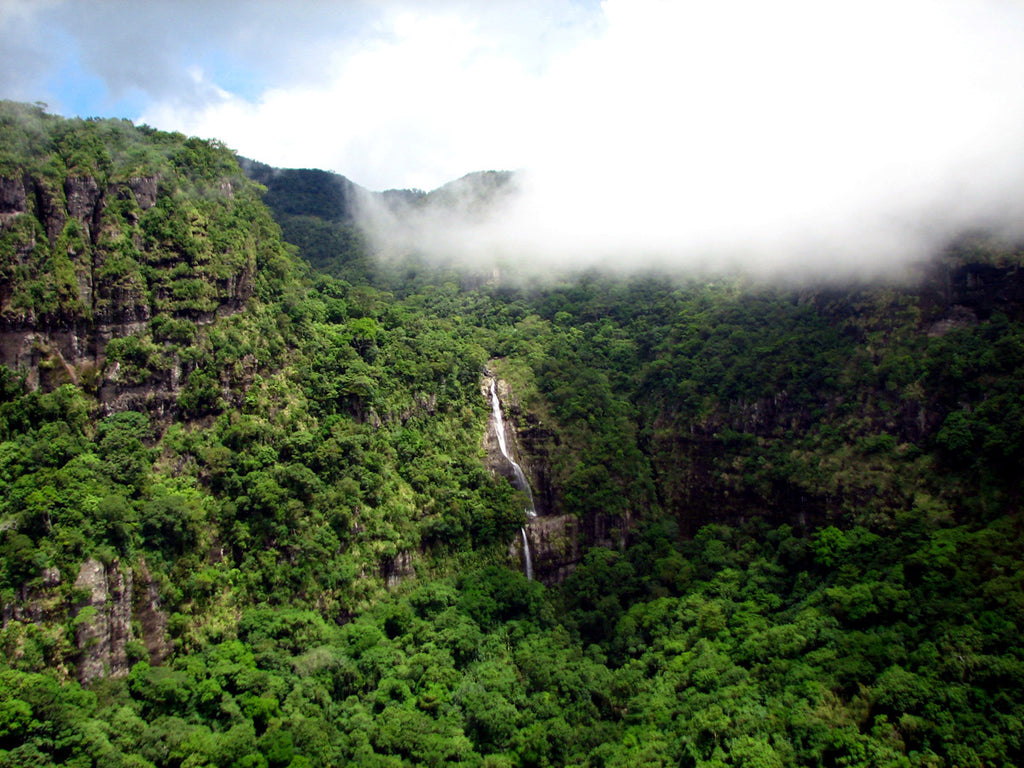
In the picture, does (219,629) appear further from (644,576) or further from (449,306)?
(449,306)

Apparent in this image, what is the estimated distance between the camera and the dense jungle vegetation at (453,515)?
3378 centimetres

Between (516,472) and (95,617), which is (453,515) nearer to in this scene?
(516,472)

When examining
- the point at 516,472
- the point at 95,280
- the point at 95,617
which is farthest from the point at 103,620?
the point at 516,472

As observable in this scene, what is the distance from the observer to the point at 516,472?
58938 millimetres

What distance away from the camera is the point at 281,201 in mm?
102750

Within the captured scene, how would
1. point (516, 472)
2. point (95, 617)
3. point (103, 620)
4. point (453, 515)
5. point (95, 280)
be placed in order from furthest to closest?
1. point (516, 472)
2. point (453, 515)
3. point (95, 280)
4. point (103, 620)
5. point (95, 617)

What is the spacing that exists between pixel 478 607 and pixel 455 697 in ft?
24.6

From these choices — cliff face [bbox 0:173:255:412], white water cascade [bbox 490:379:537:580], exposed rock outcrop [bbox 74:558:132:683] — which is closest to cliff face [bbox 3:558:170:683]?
exposed rock outcrop [bbox 74:558:132:683]

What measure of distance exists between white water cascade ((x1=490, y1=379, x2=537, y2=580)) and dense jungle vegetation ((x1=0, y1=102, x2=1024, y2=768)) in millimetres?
1459

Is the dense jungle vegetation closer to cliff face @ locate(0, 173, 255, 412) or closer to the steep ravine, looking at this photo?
cliff face @ locate(0, 173, 255, 412)

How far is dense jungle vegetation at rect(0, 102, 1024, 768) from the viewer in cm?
3378

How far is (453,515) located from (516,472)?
8.24 m

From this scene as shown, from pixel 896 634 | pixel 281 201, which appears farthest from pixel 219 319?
pixel 281 201

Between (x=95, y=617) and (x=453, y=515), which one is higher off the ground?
(x=95, y=617)
